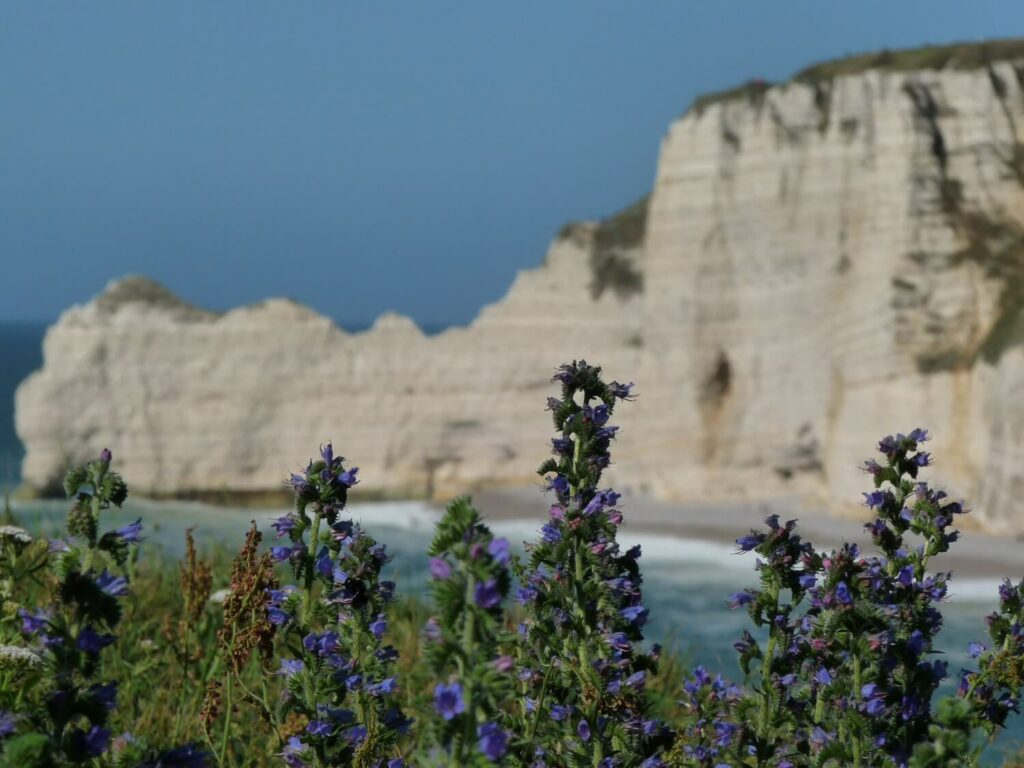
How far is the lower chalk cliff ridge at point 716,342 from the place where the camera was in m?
25.2

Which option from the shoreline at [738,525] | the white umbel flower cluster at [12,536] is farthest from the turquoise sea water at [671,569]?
the white umbel flower cluster at [12,536]

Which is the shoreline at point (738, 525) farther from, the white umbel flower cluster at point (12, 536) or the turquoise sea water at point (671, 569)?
the white umbel flower cluster at point (12, 536)

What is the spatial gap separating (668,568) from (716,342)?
6.55 meters

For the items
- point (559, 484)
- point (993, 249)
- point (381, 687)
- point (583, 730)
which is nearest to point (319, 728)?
point (381, 687)

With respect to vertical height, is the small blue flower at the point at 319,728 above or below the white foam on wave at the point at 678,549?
above

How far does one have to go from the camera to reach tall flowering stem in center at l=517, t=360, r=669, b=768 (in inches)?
125

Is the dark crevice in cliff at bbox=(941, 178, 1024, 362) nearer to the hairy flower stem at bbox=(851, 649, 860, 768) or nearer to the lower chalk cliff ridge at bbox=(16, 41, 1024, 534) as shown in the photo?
the lower chalk cliff ridge at bbox=(16, 41, 1024, 534)

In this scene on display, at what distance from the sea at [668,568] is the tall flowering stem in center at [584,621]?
5557mm

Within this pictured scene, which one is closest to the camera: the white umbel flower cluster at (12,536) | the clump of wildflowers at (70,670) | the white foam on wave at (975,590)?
the clump of wildflowers at (70,670)

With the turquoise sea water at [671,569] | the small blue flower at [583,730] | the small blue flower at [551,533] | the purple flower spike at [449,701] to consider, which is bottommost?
the turquoise sea water at [671,569]

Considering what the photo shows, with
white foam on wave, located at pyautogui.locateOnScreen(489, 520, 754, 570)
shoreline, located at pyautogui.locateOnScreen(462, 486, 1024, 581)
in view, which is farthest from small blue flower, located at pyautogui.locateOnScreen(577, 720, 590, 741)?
white foam on wave, located at pyautogui.locateOnScreen(489, 520, 754, 570)

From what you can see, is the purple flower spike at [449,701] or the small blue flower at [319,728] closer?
the purple flower spike at [449,701]

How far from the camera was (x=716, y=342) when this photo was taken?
95.6ft

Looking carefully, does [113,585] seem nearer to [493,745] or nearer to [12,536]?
[493,745]
